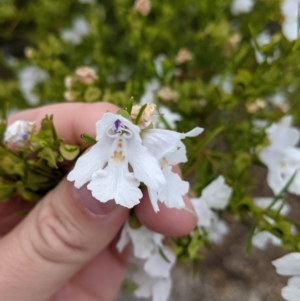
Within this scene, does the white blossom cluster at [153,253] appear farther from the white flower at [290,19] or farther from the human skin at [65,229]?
the white flower at [290,19]

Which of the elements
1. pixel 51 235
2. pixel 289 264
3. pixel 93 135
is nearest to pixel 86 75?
pixel 93 135

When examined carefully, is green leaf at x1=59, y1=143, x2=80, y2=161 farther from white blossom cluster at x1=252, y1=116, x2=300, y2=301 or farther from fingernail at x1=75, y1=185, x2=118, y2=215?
white blossom cluster at x1=252, y1=116, x2=300, y2=301

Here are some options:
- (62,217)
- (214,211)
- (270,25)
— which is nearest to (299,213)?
(270,25)

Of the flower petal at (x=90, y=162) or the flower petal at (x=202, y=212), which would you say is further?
the flower petal at (x=202, y=212)

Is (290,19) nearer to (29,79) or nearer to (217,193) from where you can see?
(217,193)

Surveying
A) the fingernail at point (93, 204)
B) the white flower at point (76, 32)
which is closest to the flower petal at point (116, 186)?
the fingernail at point (93, 204)

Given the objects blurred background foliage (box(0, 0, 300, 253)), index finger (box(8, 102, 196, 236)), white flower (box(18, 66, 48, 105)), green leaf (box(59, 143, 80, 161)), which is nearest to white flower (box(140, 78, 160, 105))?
blurred background foliage (box(0, 0, 300, 253))

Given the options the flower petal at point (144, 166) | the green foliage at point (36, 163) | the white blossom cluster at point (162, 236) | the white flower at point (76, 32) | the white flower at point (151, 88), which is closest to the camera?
the flower petal at point (144, 166)
